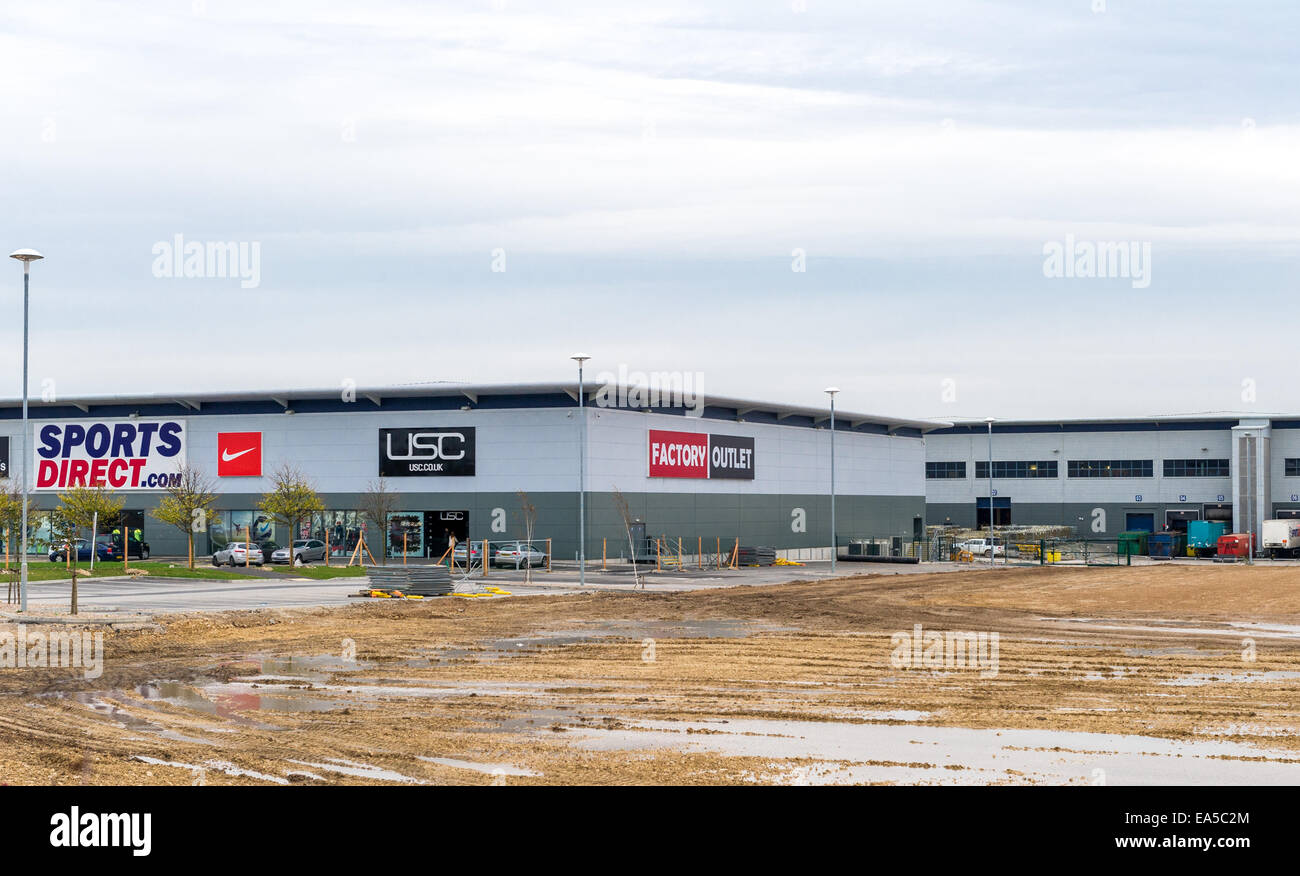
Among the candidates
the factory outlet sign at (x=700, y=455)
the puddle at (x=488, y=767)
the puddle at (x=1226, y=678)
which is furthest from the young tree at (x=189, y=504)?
the puddle at (x=488, y=767)

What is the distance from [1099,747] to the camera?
1430 cm

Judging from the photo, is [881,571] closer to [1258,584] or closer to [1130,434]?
[1258,584]

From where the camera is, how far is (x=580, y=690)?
19312 mm

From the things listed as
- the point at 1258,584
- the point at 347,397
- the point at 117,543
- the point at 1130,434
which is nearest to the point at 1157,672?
the point at 1258,584

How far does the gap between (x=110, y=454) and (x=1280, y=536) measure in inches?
2792

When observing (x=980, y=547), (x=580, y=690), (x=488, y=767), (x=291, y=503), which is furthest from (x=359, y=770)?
(x=980, y=547)

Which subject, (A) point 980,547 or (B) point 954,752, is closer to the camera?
(B) point 954,752

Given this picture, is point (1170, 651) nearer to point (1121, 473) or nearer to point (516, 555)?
point (516, 555)

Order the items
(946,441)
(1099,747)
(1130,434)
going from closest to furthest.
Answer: (1099,747)
(1130,434)
(946,441)

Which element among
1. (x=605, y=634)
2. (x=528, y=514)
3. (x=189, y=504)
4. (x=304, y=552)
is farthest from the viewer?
(x=304, y=552)

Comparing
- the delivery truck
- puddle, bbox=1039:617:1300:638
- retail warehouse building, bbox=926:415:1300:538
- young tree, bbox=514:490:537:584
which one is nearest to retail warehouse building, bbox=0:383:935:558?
young tree, bbox=514:490:537:584

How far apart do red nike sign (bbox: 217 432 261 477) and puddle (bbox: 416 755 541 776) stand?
55970mm

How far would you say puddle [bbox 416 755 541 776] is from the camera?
12914mm
